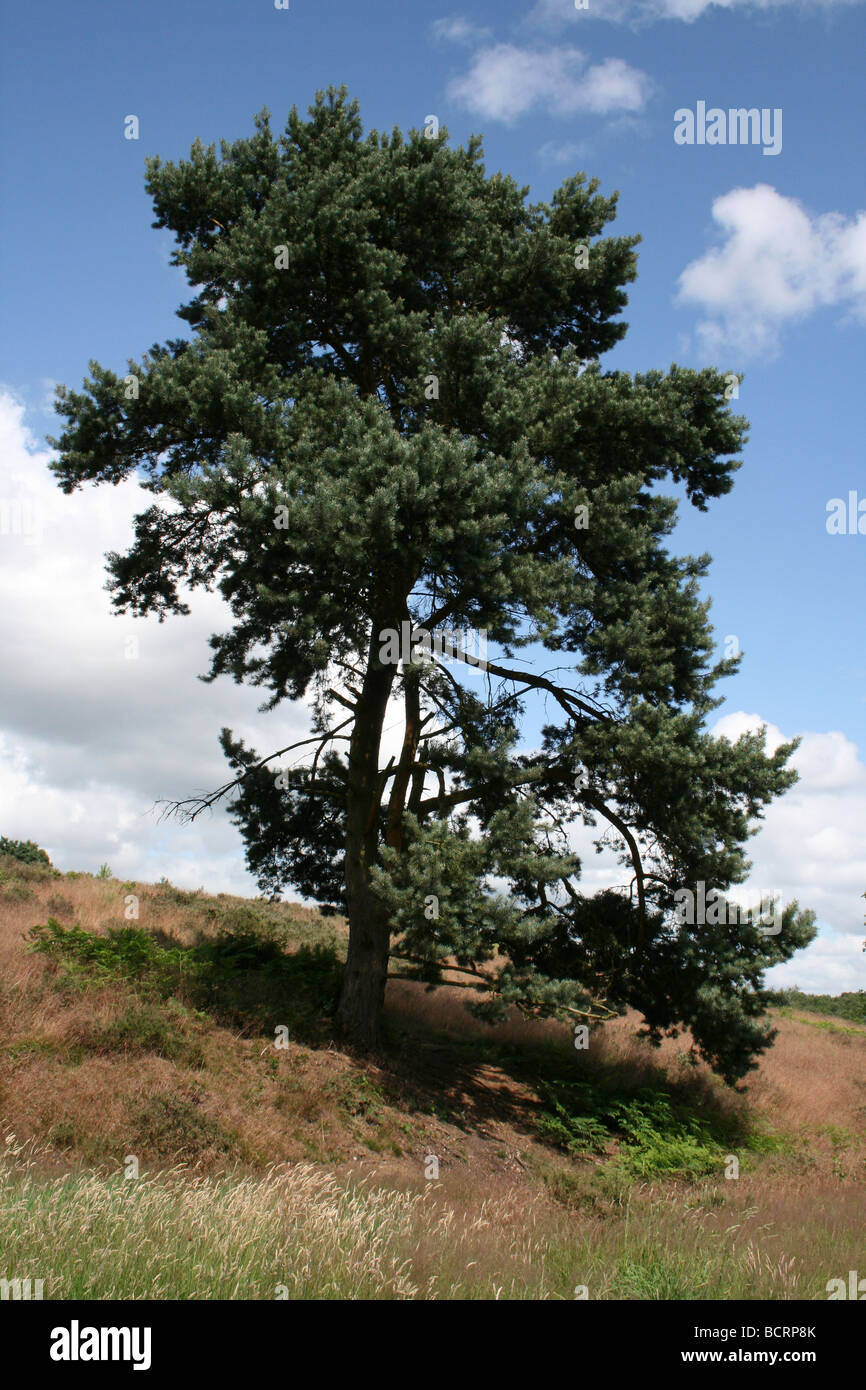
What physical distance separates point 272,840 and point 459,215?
13237mm

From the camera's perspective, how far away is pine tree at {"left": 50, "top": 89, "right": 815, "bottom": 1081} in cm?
1350

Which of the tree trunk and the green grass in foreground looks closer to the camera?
the green grass in foreground

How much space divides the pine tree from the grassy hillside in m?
2.02

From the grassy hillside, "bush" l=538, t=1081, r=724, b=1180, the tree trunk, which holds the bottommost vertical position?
"bush" l=538, t=1081, r=724, b=1180

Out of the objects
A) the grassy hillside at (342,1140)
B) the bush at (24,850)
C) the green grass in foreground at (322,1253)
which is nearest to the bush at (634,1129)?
the grassy hillside at (342,1140)

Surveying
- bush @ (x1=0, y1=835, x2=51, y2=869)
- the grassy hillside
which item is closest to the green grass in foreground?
the grassy hillside

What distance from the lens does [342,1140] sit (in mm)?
13000

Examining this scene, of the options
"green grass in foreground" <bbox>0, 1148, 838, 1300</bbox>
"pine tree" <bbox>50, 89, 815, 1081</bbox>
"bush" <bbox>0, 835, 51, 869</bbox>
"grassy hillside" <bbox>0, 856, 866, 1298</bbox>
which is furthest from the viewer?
"bush" <bbox>0, 835, 51, 869</bbox>

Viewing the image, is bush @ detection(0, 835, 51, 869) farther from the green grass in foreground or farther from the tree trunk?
the green grass in foreground

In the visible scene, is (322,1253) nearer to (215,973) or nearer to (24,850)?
(215,973)

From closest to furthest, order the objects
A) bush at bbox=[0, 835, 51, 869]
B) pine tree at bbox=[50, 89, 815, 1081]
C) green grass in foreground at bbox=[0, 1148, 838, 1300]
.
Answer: green grass in foreground at bbox=[0, 1148, 838, 1300] → pine tree at bbox=[50, 89, 815, 1081] → bush at bbox=[0, 835, 51, 869]

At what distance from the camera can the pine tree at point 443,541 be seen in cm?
1350

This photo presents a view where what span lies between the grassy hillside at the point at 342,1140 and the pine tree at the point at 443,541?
2.02m
